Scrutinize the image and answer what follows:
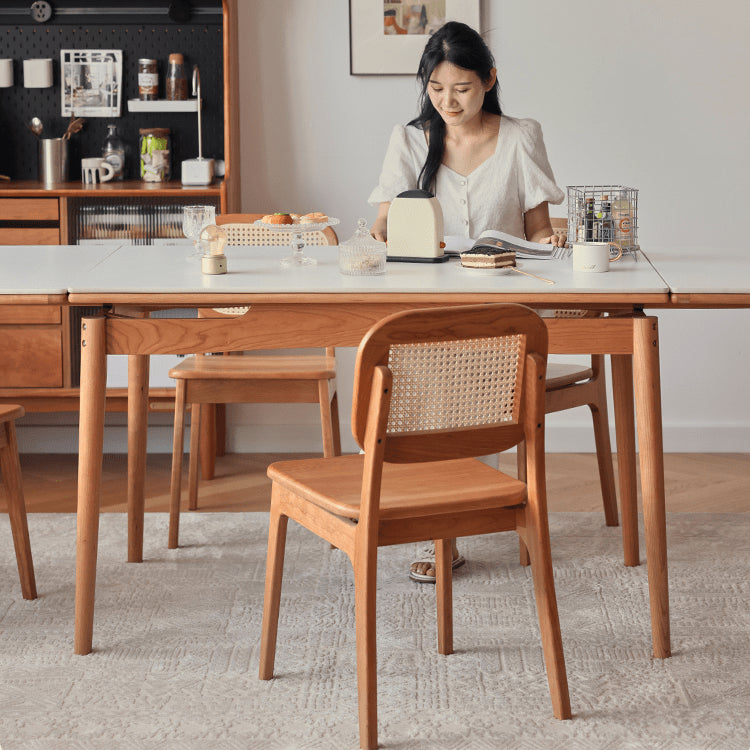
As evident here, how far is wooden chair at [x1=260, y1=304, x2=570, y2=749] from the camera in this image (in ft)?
5.61

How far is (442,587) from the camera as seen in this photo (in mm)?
2209

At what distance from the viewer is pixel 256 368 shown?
2895mm

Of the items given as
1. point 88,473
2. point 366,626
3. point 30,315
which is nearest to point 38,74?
point 30,315

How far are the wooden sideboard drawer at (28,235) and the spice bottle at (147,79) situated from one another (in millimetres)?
606

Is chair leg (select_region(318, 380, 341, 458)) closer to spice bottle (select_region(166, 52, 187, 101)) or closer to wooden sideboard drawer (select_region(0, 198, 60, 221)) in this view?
wooden sideboard drawer (select_region(0, 198, 60, 221))

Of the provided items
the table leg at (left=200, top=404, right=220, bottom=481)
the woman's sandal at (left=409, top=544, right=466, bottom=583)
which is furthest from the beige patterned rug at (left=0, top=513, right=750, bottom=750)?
the table leg at (left=200, top=404, right=220, bottom=481)

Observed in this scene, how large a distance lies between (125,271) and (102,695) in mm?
883

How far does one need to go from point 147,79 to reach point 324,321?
6.57 ft

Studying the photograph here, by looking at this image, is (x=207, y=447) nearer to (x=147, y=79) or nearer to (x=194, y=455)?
(x=194, y=455)

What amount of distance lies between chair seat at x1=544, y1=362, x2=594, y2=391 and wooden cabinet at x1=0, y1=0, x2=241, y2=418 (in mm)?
A: 1300

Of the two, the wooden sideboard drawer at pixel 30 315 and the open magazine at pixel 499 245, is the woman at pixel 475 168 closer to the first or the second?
the open magazine at pixel 499 245

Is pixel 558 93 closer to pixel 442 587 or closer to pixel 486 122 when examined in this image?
pixel 486 122

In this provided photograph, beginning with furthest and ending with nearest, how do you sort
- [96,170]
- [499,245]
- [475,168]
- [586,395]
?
[96,170] → [475,168] → [586,395] → [499,245]

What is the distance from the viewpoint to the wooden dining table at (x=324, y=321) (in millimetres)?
2102
